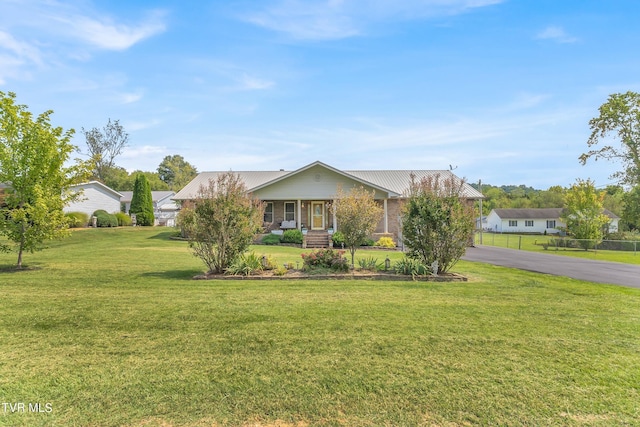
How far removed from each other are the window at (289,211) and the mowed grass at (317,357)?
1712 centimetres

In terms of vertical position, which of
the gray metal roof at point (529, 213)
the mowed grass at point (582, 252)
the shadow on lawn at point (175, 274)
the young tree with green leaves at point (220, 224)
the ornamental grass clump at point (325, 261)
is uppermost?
the gray metal roof at point (529, 213)

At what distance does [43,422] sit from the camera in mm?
2941

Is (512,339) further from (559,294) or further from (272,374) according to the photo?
(559,294)

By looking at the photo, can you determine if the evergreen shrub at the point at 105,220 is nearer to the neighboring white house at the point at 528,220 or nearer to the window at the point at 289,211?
the window at the point at 289,211

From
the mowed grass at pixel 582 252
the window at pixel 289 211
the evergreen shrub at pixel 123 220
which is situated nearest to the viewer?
the mowed grass at pixel 582 252

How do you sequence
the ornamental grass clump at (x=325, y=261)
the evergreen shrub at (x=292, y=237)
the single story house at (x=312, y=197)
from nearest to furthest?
the ornamental grass clump at (x=325, y=261), the evergreen shrub at (x=292, y=237), the single story house at (x=312, y=197)

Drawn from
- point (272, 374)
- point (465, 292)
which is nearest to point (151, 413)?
point (272, 374)

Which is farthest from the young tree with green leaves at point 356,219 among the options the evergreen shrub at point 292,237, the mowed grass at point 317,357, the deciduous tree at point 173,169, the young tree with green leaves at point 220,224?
the deciduous tree at point 173,169

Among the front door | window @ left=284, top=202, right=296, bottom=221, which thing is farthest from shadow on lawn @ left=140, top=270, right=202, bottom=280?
the front door

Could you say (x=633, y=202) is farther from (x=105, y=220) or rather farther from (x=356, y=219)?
(x=105, y=220)

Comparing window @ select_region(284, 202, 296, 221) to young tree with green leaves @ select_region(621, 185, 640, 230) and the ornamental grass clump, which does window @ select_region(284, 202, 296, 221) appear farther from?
young tree with green leaves @ select_region(621, 185, 640, 230)

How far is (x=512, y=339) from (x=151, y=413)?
4574 mm

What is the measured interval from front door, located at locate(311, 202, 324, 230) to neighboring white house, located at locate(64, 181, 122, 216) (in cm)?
1999

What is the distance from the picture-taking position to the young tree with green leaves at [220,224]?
9.98 m
